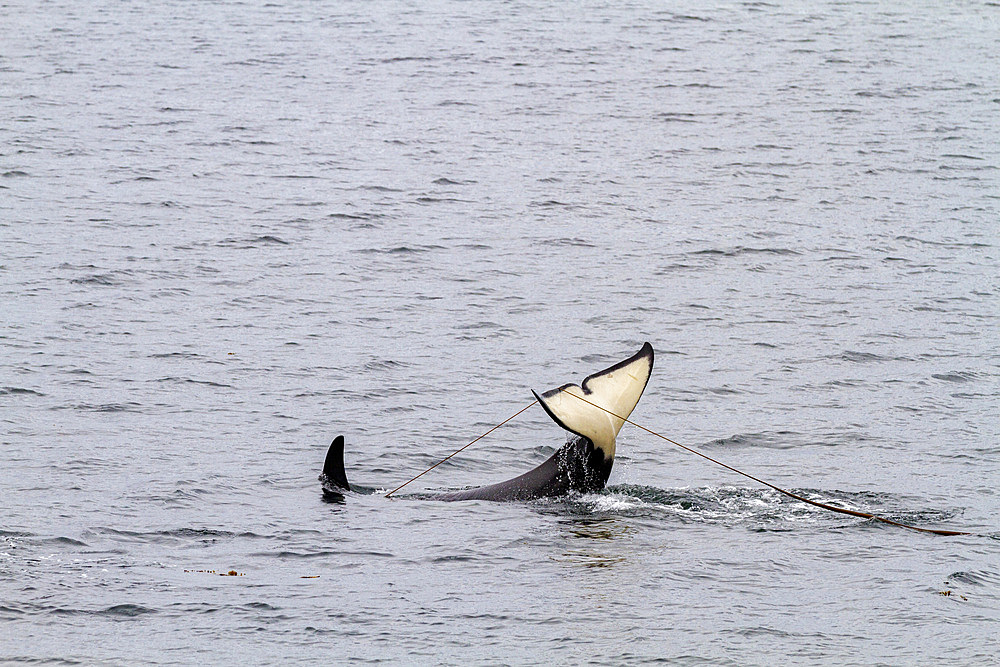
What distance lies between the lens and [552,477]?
50.4ft

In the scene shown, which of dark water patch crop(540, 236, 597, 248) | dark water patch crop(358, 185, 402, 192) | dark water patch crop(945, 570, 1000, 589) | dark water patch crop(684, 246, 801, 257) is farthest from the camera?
dark water patch crop(358, 185, 402, 192)

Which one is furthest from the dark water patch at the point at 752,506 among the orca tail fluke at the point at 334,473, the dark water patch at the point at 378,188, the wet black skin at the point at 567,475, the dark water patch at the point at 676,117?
the dark water patch at the point at 676,117

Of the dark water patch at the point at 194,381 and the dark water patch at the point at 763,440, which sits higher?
the dark water patch at the point at 194,381

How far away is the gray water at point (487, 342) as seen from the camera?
41.3ft

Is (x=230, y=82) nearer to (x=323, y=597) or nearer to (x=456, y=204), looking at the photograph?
(x=456, y=204)

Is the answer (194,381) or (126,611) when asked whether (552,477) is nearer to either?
(126,611)

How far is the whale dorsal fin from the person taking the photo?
14594 millimetres

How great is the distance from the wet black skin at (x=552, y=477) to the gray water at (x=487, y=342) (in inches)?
9.6

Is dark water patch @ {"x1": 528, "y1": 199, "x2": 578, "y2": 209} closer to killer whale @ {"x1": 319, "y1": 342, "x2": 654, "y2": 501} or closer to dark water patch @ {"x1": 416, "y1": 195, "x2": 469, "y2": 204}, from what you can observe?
dark water patch @ {"x1": 416, "y1": 195, "x2": 469, "y2": 204}

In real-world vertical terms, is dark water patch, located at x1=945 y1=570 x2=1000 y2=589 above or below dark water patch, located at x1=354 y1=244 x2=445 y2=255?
below

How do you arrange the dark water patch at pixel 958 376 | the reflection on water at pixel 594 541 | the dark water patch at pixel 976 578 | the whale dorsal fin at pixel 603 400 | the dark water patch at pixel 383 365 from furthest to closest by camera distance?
the dark water patch at pixel 383 365
the dark water patch at pixel 958 376
the whale dorsal fin at pixel 603 400
the reflection on water at pixel 594 541
the dark water patch at pixel 976 578

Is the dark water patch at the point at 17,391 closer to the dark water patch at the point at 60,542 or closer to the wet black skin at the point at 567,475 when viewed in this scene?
the dark water patch at the point at 60,542

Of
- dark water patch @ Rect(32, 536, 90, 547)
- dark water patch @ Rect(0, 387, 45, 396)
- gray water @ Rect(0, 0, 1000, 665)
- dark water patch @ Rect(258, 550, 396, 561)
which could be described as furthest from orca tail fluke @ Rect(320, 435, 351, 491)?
dark water patch @ Rect(0, 387, 45, 396)

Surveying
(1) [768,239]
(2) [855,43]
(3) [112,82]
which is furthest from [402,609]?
(2) [855,43]
